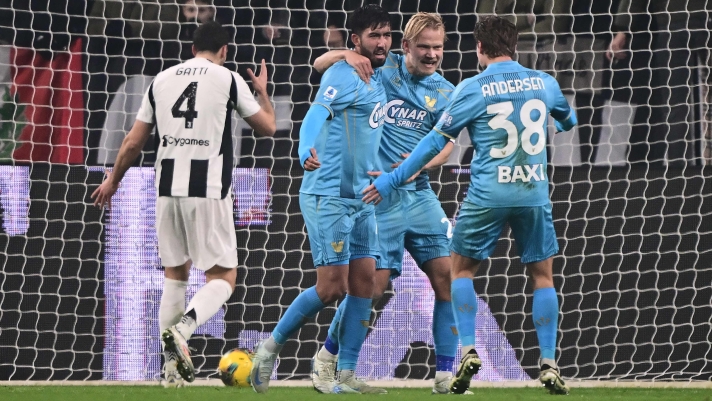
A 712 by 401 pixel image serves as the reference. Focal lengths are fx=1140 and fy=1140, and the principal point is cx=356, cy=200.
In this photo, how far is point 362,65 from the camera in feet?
18.7

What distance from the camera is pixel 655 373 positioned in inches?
290

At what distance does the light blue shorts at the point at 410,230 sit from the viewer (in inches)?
233

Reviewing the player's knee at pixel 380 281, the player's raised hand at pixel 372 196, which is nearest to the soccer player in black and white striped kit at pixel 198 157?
the player's knee at pixel 380 281

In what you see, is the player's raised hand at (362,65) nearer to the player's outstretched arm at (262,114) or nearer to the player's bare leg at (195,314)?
the player's outstretched arm at (262,114)

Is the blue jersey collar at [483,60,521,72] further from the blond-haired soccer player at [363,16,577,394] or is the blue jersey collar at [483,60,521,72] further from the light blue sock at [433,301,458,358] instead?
the light blue sock at [433,301,458,358]

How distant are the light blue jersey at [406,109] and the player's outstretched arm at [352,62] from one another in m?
0.30

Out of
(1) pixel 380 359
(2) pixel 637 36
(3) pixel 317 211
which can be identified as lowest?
(1) pixel 380 359

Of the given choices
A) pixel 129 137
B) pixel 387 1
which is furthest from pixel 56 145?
pixel 387 1

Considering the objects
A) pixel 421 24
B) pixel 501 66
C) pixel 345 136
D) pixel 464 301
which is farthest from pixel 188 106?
pixel 464 301

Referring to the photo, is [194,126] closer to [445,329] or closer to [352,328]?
[352,328]

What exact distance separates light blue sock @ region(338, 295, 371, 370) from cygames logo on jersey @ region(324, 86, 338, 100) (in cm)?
101

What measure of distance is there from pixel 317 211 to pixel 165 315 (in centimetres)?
103

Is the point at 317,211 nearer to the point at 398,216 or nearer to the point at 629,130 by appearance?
the point at 398,216

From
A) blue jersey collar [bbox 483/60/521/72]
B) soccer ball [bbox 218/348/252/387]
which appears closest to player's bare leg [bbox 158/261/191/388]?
soccer ball [bbox 218/348/252/387]
